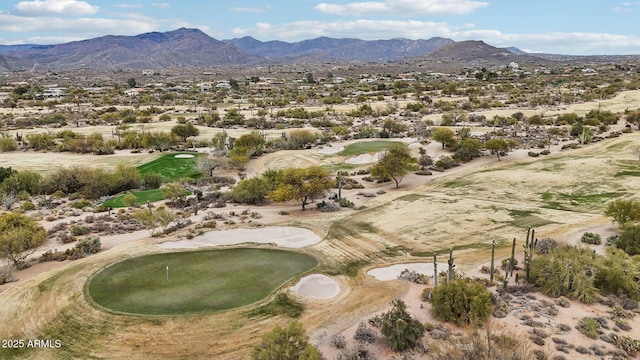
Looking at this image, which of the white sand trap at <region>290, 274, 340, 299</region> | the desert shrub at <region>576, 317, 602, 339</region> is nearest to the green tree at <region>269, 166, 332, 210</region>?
the white sand trap at <region>290, 274, 340, 299</region>

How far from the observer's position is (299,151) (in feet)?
208

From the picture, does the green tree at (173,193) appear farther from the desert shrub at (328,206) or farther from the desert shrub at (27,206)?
the desert shrub at (328,206)

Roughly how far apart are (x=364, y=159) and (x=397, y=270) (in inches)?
1319

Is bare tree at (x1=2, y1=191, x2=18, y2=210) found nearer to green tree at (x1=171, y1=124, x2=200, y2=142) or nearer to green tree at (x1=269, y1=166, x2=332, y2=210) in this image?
green tree at (x1=269, y1=166, x2=332, y2=210)

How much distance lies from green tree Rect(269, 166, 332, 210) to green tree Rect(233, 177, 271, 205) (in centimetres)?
160

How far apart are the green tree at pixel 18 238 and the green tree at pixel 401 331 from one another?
2403 cm

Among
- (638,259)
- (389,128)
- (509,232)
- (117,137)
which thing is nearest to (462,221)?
(509,232)

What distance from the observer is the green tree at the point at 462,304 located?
20.7 metres

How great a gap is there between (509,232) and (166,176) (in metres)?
39.4

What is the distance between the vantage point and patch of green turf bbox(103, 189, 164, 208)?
4341 cm

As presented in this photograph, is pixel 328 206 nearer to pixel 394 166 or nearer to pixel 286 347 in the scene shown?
pixel 394 166

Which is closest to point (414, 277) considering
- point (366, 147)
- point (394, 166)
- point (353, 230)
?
point (353, 230)

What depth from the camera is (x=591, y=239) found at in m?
29.3

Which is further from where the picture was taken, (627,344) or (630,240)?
(630,240)
